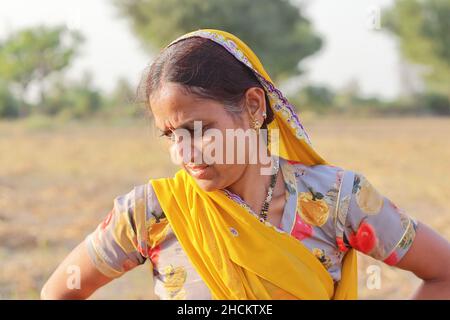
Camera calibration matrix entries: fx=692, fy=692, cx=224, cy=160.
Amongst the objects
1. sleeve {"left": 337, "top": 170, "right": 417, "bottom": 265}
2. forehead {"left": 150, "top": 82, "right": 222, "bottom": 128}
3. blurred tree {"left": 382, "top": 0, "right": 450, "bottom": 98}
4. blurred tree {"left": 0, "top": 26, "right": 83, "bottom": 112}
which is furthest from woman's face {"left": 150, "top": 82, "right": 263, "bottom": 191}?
blurred tree {"left": 382, "top": 0, "right": 450, "bottom": 98}

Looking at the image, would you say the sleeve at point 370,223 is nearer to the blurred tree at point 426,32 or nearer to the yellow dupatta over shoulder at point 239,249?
the yellow dupatta over shoulder at point 239,249

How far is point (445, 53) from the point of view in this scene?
32938mm

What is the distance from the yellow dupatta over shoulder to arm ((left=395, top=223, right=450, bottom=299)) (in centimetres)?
16

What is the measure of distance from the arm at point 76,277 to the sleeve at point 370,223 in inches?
25.7

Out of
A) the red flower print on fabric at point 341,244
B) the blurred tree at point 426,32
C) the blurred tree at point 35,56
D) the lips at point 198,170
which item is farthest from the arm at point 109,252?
the blurred tree at point 426,32

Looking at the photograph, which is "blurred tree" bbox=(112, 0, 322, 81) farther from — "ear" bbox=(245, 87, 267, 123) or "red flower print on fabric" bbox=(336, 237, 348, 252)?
"red flower print on fabric" bbox=(336, 237, 348, 252)

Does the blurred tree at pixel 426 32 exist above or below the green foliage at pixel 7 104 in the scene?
above

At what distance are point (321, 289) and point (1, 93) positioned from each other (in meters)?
26.4

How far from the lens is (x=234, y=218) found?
1.78 metres

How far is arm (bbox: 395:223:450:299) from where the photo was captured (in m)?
1.82

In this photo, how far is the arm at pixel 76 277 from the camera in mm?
1842

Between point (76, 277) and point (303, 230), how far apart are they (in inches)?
24.5

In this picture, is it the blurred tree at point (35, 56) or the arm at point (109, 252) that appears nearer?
the arm at point (109, 252)

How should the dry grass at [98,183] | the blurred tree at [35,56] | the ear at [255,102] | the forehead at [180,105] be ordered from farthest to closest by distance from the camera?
the blurred tree at [35,56], the dry grass at [98,183], the ear at [255,102], the forehead at [180,105]
